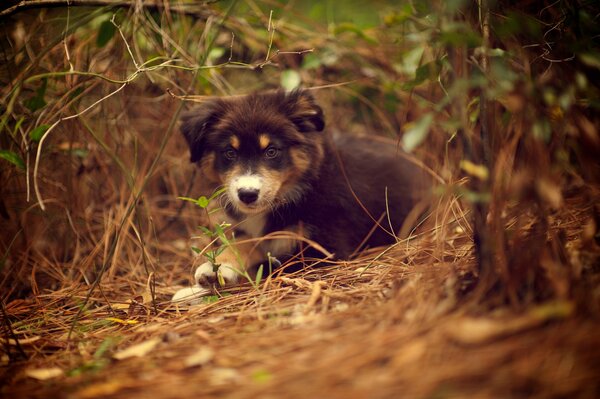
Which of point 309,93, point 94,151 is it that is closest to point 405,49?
point 309,93

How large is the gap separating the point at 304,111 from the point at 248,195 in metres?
0.75

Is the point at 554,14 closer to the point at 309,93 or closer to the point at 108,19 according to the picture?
the point at 309,93

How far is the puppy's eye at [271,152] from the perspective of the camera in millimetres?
3549

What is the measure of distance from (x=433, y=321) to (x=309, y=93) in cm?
217

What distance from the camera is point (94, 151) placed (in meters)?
4.04

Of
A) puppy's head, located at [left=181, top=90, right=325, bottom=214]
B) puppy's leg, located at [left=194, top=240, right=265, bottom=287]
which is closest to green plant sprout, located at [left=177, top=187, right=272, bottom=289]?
puppy's leg, located at [left=194, top=240, right=265, bottom=287]

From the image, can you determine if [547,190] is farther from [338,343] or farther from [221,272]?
[221,272]

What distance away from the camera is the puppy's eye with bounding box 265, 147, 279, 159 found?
3.55m

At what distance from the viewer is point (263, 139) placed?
3.49m

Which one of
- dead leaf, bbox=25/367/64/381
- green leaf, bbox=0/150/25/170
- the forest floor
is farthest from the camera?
green leaf, bbox=0/150/25/170

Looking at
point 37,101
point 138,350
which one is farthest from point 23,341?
point 37,101

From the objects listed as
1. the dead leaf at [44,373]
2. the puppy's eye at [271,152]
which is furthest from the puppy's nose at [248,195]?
the dead leaf at [44,373]

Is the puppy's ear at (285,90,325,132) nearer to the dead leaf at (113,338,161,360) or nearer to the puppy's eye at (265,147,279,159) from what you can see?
the puppy's eye at (265,147,279,159)

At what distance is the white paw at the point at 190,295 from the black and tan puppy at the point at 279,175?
164mm
